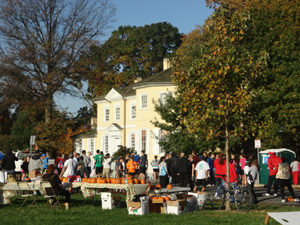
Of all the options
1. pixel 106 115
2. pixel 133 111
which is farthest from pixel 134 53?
pixel 133 111

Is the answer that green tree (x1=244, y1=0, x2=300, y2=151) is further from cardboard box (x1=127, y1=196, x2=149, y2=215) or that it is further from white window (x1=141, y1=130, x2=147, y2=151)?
cardboard box (x1=127, y1=196, x2=149, y2=215)

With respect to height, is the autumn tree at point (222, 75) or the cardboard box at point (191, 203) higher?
the autumn tree at point (222, 75)

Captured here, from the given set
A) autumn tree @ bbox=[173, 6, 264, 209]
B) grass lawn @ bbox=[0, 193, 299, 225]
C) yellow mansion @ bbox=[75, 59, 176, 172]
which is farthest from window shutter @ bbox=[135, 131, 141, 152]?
autumn tree @ bbox=[173, 6, 264, 209]

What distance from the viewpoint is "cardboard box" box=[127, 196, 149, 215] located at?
51.0ft

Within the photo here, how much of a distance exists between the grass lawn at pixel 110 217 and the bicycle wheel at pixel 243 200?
9.1 inches

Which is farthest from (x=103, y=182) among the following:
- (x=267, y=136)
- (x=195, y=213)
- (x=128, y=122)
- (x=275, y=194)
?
(x=128, y=122)

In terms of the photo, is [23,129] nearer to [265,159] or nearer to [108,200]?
[265,159]

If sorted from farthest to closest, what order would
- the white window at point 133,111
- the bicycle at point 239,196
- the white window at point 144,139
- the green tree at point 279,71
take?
the white window at point 133,111, the white window at point 144,139, the green tree at point 279,71, the bicycle at point 239,196

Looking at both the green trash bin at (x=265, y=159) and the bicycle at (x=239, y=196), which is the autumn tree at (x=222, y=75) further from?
the green trash bin at (x=265, y=159)

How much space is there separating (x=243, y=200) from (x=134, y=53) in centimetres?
5277


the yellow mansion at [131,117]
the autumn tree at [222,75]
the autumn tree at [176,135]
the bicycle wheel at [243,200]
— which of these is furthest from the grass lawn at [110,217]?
the yellow mansion at [131,117]

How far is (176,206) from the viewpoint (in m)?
15.5

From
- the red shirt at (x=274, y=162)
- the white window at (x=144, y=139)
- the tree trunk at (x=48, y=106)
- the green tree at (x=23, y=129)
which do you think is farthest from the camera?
the green tree at (x=23, y=129)

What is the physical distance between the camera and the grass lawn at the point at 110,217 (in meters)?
13.8
